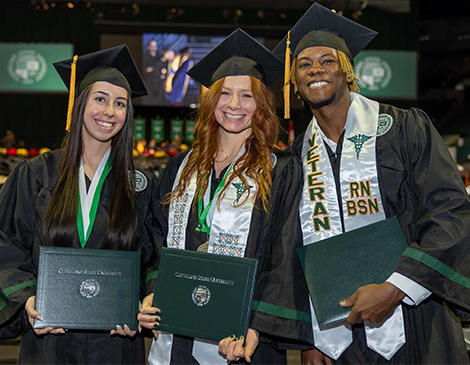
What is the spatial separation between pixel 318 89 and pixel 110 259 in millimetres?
1165

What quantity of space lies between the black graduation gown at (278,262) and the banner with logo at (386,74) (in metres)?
8.10

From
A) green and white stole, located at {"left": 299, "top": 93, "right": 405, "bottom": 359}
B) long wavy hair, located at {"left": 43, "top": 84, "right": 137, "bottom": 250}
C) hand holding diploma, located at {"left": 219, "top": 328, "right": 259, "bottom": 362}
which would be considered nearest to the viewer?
hand holding diploma, located at {"left": 219, "top": 328, "right": 259, "bottom": 362}

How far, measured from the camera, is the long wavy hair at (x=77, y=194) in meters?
2.08

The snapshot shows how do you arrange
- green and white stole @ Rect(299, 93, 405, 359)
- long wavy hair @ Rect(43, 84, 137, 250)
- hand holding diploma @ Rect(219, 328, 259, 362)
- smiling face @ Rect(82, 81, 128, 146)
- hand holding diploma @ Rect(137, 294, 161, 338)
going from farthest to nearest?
smiling face @ Rect(82, 81, 128, 146) → long wavy hair @ Rect(43, 84, 137, 250) → green and white stole @ Rect(299, 93, 405, 359) → hand holding diploma @ Rect(137, 294, 161, 338) → hand holding diploma @ Rect(219, 328, 259, 362)

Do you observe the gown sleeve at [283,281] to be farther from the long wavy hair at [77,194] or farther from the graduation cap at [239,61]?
the long wavy hair at [77,194]

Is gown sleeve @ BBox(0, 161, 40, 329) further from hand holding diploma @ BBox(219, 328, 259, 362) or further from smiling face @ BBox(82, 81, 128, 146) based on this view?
hand holding diploma @ BBox(219, 328, 259, 362)

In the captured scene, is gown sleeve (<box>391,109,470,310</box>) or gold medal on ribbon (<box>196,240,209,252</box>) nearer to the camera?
gown sleeve (<box>391,109,470,310</box>)

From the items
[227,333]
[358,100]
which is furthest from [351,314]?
[358,100]

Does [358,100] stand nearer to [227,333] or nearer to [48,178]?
[227,333]

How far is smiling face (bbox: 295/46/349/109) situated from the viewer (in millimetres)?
2168

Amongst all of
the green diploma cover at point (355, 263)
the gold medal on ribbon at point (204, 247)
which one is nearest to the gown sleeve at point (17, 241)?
the gold medal on ribbon at point (204, 247)

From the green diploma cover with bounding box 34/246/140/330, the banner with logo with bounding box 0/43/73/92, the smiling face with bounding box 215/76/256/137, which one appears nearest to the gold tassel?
the smiling face with bounding box 215/76/256/137

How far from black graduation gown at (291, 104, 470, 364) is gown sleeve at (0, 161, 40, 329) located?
1370 mm

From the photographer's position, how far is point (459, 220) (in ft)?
5.88
